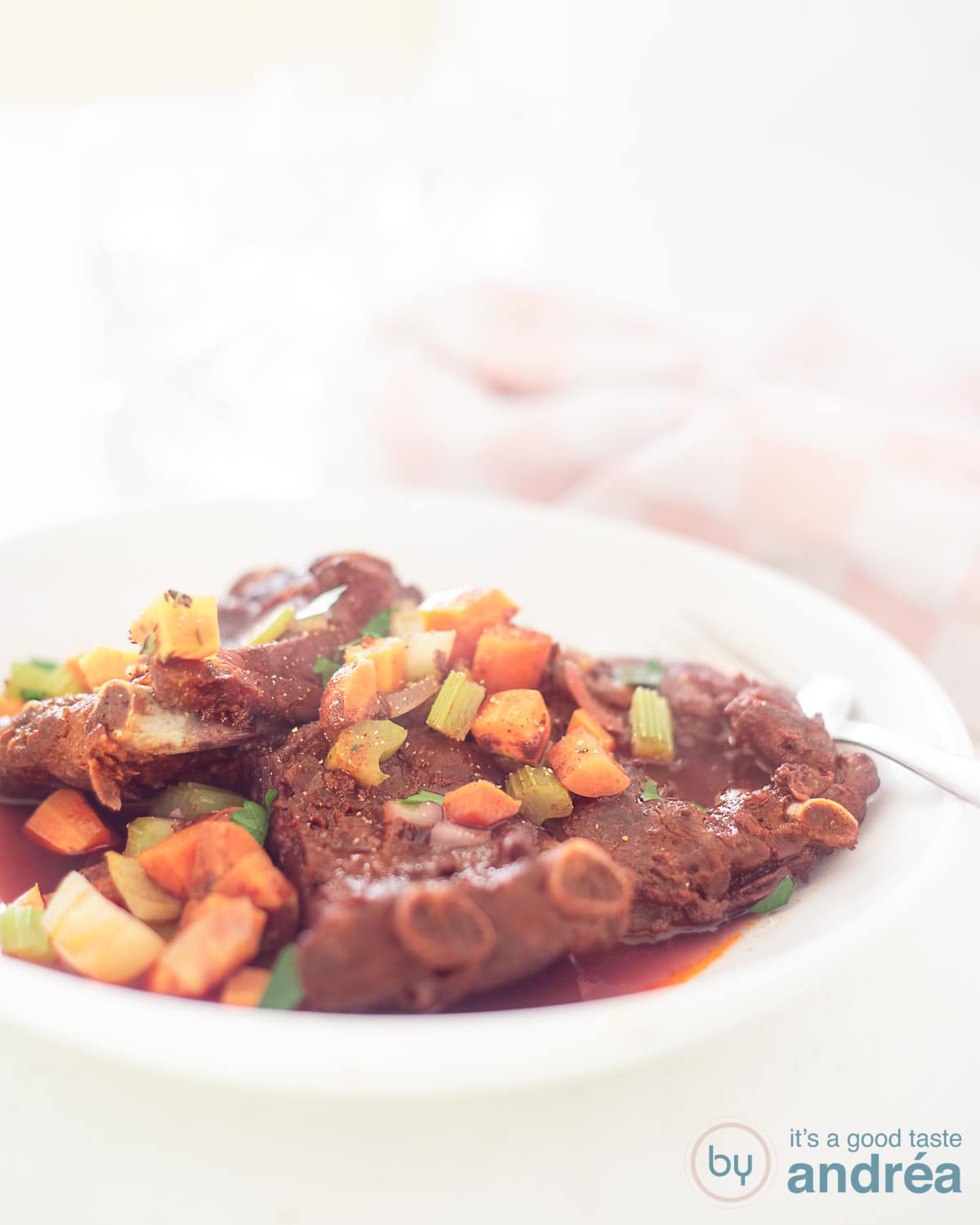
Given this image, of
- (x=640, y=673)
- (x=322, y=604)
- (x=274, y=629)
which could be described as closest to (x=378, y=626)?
(x=322, y=604)

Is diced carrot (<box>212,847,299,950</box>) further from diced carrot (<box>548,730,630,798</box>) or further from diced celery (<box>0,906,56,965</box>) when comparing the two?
diced carrot (<box>548,730,630,798</box>)

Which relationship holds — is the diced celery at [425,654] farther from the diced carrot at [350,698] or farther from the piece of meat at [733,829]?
the piece of meat at [733,829]

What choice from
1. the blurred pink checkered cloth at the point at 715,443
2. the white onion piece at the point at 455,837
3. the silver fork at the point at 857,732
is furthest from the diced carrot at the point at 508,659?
the blurred pink checkered cloth at the point at 715,443

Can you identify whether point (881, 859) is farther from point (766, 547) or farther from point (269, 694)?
point (766, 547)

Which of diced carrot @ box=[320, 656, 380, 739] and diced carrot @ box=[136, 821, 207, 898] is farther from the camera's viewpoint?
diced carrot @ box=[320, 656, 380, 739]

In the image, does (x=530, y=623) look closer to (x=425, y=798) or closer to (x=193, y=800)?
(x=425, y=798)

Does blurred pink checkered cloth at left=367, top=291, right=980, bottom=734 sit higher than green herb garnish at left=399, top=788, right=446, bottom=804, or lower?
higher

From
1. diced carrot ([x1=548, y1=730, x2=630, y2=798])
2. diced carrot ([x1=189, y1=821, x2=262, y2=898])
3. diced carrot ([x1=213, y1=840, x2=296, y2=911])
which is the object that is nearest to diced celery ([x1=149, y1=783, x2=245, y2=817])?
diced carrot ([x1=189, y1=821, x2=262, y2=898])
